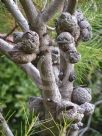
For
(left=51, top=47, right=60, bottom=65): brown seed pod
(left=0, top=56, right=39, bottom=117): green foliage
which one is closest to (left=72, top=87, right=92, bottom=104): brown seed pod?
(left=51, top=47, right=60, bottom=65): brown seed pod

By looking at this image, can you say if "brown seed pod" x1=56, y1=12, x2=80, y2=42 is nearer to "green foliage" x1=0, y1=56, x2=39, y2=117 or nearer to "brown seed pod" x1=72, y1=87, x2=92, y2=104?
"brown seed pod" x1=72, y1=87, x2=92, y2=104

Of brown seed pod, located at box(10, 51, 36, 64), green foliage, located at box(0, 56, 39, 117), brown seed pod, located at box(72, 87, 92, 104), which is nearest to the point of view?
brown seed pod, located at box(10, 51, 36, 64)

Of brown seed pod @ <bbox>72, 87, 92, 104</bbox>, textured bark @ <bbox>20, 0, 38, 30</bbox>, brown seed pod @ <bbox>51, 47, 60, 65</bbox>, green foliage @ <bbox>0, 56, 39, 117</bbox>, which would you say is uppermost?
textured bark @ <bbox>20, 0, 38, 30</bbox>

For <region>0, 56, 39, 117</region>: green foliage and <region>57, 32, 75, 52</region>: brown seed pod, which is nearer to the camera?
<region>57, 32, 75, 52</region>: brown seed pod

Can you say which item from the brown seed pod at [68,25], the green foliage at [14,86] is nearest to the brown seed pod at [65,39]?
the brown seed pod at [68,25]

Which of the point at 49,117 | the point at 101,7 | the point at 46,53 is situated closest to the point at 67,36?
the point at 46,53

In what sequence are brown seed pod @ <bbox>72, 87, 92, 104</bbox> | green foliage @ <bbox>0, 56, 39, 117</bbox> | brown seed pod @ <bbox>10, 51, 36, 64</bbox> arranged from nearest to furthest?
1. brown seed pod @ <bbox>10, 51, 36, 64</bbox>
2. brown seed pod @ <bbox>72, 87, 92, 104</bbox>
3. green foliage @ <bbox>0, 56, 39, 117</bbox>

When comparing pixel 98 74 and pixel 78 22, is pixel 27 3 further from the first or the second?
pixel 98 74

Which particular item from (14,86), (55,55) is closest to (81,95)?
(55,55)
